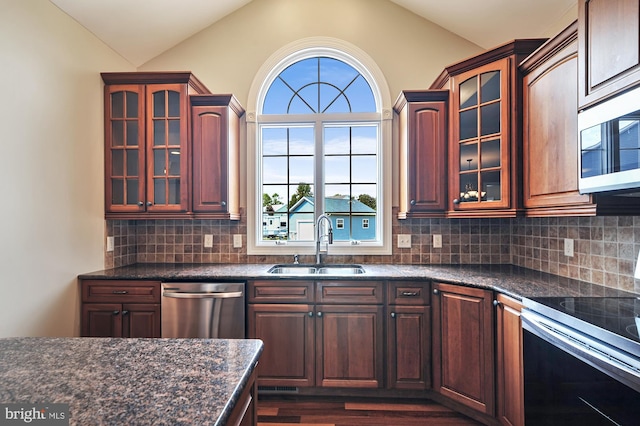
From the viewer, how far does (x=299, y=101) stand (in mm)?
3197

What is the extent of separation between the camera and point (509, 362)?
1.93 metres

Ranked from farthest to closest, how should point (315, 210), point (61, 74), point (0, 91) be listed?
point (315, 210)
point (61, 74)
point (0, 91)

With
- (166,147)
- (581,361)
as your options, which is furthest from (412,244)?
(166,147)

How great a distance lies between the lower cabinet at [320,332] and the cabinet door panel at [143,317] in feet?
2.27

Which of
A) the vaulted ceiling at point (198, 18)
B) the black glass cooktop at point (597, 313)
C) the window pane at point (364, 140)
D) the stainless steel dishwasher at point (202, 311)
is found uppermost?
the vaulted ceiling at point (198, 18)

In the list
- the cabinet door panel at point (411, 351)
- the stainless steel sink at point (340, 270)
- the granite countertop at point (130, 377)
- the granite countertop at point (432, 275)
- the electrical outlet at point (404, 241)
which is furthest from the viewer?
the electrical outlet at point (404, 241)

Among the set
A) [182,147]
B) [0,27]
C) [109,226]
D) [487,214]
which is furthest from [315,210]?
[0,27]

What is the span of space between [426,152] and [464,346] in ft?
4.73

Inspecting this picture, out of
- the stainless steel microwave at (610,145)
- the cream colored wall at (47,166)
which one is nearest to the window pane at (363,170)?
the stainless steel microwave at (610,145)

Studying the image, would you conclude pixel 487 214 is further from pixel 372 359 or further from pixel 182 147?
pixel 182 147

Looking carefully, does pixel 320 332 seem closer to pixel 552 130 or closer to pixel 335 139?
pixel 335 139

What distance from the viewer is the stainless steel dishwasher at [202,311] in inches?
95.0

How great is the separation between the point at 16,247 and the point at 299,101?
7.80 ft

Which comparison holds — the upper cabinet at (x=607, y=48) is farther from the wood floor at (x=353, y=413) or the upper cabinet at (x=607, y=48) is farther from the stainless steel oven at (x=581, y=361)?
the wood floor at (x=353, y=413)
